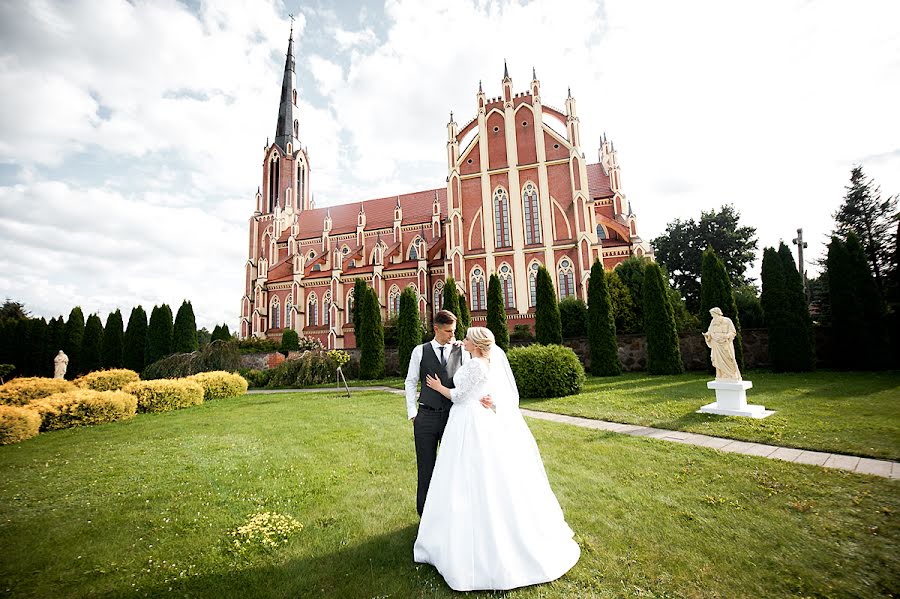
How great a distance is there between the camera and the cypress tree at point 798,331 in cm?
1390

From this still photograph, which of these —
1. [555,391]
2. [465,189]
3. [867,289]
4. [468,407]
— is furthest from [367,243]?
[468,407]

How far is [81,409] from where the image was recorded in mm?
9977

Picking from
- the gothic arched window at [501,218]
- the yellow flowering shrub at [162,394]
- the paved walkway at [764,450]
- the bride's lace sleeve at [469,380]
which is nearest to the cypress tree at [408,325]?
the gothic arched window at [501,218]

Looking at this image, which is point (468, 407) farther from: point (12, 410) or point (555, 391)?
point (12, 410)

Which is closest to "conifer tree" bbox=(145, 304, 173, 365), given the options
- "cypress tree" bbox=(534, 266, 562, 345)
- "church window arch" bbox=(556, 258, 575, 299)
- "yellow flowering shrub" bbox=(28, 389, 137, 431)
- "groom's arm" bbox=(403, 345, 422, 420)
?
"yellow flowering shrub" bbox=(28, 389, 137, 431)

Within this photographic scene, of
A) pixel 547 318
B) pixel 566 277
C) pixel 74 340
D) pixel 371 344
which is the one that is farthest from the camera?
pixel 74 340

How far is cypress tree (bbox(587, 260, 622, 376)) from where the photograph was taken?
53.9 ft

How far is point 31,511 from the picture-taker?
4.32 meters

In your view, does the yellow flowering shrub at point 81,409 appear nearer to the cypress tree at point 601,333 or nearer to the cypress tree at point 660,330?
the cypress tree at point 601,333

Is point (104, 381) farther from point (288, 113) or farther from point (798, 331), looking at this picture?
point (288, 113)

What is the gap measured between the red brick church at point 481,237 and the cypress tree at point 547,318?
19.2 ft

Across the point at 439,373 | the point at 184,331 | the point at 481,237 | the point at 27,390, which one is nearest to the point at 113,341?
the point at 184,331

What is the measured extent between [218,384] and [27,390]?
5172mm

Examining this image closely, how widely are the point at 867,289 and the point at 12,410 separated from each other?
25.3 metres
